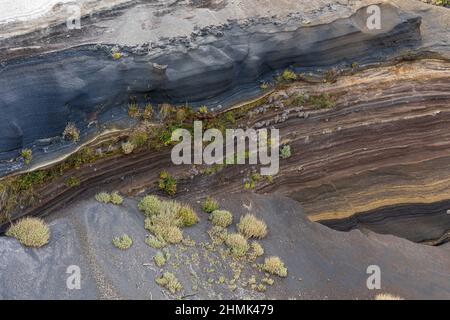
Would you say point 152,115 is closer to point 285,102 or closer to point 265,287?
point 285,102

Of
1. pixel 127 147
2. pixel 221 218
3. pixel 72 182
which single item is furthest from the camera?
pixel 221 218

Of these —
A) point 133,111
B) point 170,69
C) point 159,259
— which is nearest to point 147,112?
point 133,111

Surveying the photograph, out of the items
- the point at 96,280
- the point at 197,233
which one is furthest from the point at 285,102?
the point at 96,280

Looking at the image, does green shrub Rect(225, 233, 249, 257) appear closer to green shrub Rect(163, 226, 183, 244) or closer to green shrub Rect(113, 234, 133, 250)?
green shrub Rect(163, 226, 183, 244)

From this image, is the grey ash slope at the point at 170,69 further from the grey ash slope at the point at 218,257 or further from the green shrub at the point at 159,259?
the green shrub at the point at 159,259

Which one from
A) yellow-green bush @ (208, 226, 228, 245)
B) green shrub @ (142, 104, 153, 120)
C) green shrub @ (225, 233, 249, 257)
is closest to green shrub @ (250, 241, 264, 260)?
green shrub @ (225, 233, 249, 257)

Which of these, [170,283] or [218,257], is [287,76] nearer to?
[218,257]

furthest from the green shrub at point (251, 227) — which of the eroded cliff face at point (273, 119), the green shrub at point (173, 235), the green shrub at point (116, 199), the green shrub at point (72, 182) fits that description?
the green shrub at point (72, 182)
